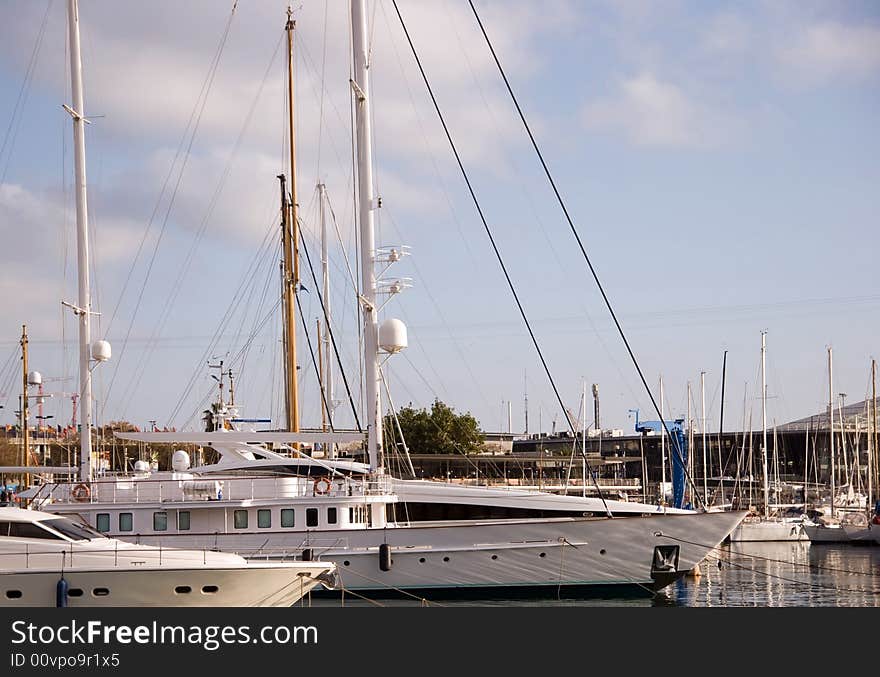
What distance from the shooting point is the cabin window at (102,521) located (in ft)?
97.8

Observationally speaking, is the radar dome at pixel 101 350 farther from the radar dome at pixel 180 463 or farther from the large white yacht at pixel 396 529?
the radar dome at pixel 180 463

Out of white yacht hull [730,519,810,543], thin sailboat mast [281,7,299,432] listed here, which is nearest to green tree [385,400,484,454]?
white yacht hull [730,519,810,543]

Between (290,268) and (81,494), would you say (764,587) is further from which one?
(81,494)

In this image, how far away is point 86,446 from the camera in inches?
1224

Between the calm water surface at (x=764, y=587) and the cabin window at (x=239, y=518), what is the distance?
2714 mm

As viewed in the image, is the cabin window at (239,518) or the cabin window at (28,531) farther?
the cabin window at (239,518)

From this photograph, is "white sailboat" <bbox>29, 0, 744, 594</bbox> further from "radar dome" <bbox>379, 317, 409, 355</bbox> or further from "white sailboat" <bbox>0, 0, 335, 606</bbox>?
"white sailboat" <bbox>0, 0, 335, 606</bbox>

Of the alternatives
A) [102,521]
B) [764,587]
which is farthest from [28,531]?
[764,587]

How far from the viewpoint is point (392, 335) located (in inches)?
1168

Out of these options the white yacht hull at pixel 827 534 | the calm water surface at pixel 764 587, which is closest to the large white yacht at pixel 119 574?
the calm water surface at pixel 764 587

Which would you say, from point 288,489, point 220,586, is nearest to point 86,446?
point 288,489

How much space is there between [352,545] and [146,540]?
Answer: 536 cm

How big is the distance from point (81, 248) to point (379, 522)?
37.0ft
